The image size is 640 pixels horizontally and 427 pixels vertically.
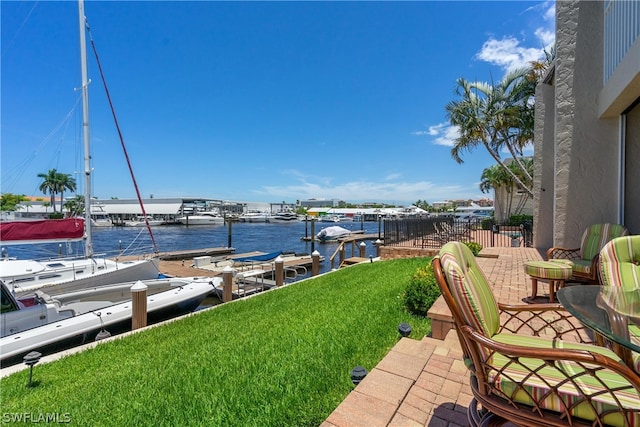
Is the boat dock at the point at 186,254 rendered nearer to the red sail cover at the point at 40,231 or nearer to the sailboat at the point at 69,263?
the sailboat at the point at 69,263

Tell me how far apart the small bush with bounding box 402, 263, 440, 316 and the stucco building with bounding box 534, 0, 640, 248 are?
3482 millimetres

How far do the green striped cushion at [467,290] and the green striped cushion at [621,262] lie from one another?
49.4 inches

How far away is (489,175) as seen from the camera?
80.7ft

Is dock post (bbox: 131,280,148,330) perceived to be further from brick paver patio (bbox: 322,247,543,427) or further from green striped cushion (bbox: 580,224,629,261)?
green striped cushion (bbox: 580,224,629,261)

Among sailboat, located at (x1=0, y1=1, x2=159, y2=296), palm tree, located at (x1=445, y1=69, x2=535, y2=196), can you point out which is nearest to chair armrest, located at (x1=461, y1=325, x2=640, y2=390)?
sailboat, located at (x1=0, y1=1, x2=159, y2=296)

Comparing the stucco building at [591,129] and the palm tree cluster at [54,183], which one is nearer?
the stucco building at [591,129]

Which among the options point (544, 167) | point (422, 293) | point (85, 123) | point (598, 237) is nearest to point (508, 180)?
point (544, 167)

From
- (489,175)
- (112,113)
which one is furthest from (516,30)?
(489,175)

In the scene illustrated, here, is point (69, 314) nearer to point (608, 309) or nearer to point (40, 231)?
point (40, 231)

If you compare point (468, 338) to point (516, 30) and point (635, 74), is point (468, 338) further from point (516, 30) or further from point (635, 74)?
point (516, 30)

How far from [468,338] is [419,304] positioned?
111 inches

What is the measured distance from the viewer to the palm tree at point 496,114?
11969 mm

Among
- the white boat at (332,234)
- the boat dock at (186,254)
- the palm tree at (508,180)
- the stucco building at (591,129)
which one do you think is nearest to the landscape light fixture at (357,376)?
the stucco building at (591,129)

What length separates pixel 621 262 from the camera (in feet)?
7.54
